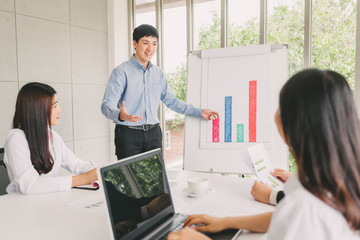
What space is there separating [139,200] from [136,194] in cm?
2

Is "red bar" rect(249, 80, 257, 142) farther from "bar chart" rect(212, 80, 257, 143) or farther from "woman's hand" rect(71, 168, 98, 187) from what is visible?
"woman's hand" rect(71, 168, 98, 187)

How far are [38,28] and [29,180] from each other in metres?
2.30

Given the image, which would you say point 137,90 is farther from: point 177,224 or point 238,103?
point 177,224

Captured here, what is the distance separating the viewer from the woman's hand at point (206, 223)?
994mm

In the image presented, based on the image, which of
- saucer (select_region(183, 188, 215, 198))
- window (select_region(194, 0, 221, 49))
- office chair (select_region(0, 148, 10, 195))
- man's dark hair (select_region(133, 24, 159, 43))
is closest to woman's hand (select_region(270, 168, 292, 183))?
saucer (select_region(183, 188, 215, 198))

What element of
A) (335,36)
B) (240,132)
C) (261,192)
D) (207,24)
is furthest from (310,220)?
(207,24)

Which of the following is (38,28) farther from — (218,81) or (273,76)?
(273,76)

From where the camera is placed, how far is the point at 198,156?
232cm

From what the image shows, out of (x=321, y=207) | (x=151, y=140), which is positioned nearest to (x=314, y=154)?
(x=321, y=207)

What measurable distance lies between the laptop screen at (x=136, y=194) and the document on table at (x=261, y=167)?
0.49m

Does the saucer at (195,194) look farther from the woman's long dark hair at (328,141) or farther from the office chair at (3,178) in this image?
the office chair at (3,178)

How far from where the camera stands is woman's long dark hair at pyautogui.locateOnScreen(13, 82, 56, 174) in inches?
64.9

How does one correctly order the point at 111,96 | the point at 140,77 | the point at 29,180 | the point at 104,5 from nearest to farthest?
the point at 29,180 < the point at 111,96 < the point at 140,77 < the point at 104,5

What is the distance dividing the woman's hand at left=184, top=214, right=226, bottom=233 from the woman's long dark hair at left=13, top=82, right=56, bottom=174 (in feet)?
3.27
